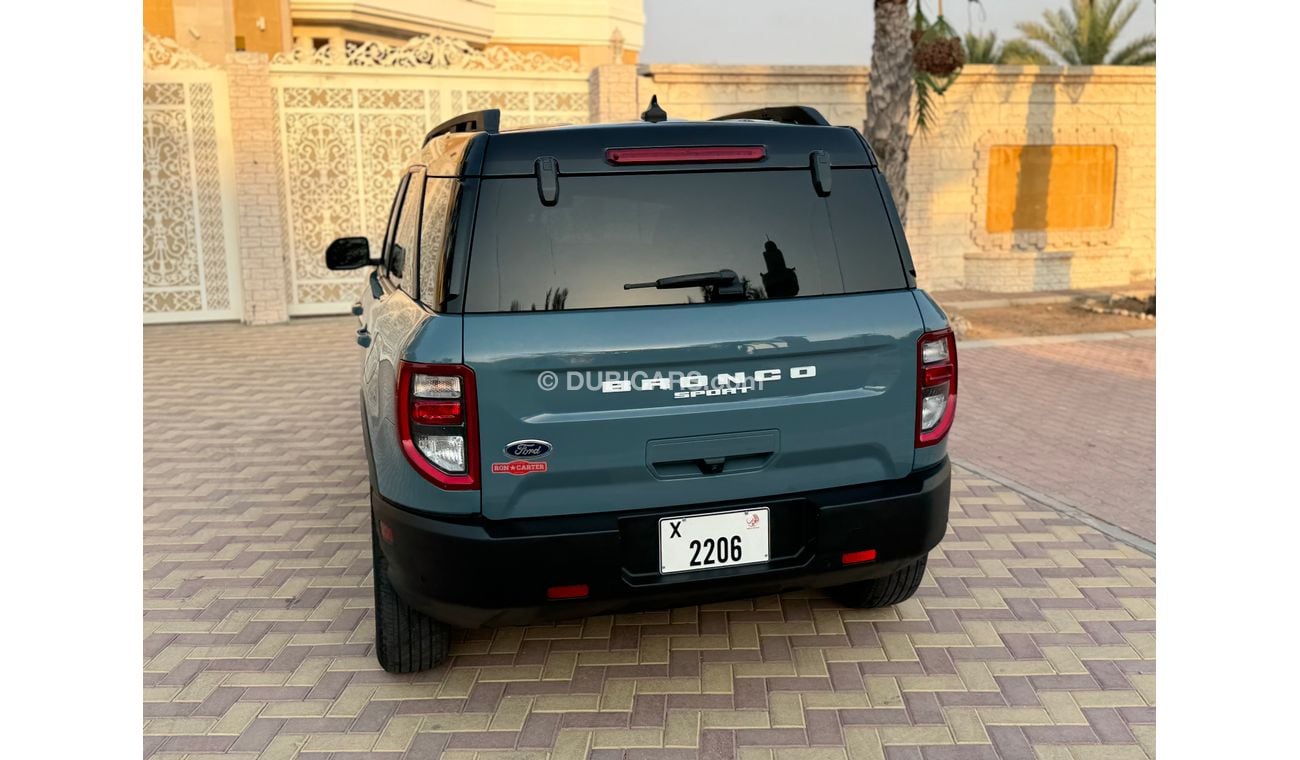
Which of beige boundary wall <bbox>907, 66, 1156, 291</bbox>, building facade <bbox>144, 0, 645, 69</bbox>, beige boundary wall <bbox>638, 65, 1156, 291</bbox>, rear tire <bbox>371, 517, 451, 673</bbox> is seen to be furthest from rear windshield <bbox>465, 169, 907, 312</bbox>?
A: beige boundary wall <bbox>907, 66, 1156, 291</bbox>

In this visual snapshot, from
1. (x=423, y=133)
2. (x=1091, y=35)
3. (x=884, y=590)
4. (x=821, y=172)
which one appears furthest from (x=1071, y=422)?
(x=1091, y=35)

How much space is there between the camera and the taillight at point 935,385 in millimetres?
3080

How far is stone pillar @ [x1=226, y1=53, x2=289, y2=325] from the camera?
1154 cm

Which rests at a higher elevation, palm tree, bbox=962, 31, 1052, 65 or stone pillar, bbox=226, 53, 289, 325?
palm tree, bbox=962, 31, 1052, 65

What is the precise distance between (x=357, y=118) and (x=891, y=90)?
6.54m

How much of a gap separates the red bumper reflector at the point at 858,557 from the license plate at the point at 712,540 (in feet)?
0.93

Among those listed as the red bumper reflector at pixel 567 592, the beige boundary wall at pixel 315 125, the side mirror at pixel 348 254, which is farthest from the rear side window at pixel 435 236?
the beige boundary wall at pixel 315 125

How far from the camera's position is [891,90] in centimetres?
1042

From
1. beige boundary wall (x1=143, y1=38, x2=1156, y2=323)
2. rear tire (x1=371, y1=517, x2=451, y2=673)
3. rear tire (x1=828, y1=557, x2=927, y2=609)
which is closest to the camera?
rear tire (x1=371, y1=517, x2=451, y2=673)

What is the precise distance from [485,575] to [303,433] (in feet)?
15.4

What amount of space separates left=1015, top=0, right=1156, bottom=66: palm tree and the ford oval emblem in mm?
20126

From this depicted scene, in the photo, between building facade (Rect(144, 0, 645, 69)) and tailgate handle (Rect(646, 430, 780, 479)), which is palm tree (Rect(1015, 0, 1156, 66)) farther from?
tailgate handle (Rect(646, 430, 780, 479))

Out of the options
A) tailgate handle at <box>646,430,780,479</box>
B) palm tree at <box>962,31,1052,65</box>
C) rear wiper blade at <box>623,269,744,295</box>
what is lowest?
tailgate handle at <box>646,430,780,479</box>

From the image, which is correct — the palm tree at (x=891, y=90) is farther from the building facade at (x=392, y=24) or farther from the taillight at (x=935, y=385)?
the taillight at (x=935, y=385)
